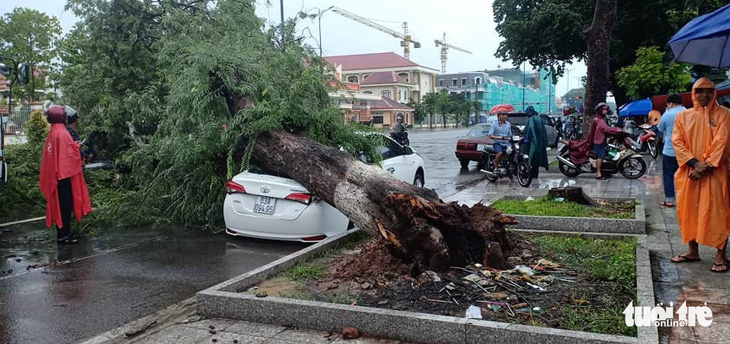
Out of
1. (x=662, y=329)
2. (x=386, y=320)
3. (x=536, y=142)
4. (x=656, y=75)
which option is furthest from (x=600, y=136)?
(x=386, y=320)

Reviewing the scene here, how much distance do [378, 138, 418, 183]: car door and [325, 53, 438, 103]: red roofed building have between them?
82.2m

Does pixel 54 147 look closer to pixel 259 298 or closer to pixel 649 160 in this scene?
pixel 259 298

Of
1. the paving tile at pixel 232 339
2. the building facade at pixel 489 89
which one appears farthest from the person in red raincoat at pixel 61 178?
the building facade at pixel 489 89

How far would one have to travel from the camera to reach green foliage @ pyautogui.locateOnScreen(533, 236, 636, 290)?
200 inches

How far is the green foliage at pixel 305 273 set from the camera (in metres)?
5.56

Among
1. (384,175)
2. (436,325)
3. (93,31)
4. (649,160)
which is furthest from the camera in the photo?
(649,160)

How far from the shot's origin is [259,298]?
4.65m

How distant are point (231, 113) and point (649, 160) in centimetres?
1663

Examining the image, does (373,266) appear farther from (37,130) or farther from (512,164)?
(37,130)

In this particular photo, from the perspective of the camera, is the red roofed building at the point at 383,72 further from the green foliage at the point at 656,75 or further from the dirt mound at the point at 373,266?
the dirt mound at the point at 373,266

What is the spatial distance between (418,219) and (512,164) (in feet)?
30.6

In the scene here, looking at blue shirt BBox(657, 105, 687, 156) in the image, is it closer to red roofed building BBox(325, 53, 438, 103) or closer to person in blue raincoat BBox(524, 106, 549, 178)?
person in blue raincoat BBox(524, 106, 549, 178)

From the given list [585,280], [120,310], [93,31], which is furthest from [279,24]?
[585,280]

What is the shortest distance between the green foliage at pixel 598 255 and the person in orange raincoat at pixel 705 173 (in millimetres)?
651
